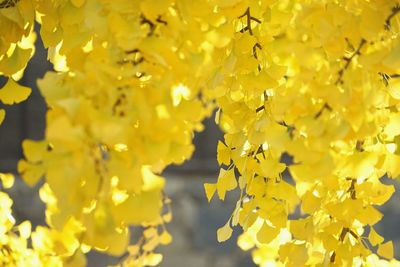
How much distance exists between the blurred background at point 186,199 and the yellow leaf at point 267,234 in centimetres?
203

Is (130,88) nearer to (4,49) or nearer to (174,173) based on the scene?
(4,49)

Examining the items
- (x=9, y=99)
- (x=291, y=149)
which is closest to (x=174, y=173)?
(x=9, y=99)

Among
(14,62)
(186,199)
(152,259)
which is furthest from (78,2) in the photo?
(186,199)

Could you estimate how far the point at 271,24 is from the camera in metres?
0.79

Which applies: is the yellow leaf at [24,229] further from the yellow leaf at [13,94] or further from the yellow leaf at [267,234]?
the yellow leaf at [267,234]

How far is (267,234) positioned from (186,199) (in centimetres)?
226

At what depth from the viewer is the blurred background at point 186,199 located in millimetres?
2834

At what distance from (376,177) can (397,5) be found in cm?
21

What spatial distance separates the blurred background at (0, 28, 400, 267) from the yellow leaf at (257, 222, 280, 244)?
2.03 metres

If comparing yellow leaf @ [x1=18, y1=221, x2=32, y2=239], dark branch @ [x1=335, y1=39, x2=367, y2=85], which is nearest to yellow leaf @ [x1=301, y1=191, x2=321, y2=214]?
dark branch @ [x1=335, y1=39, x2=367, y2=85]

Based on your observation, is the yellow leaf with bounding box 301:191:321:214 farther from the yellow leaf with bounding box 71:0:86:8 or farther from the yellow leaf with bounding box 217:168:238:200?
the yellow leaf with bounding box 71:0:86:8

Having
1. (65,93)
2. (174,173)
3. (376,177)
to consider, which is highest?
(65,93)

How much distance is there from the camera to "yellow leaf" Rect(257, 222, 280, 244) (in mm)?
787

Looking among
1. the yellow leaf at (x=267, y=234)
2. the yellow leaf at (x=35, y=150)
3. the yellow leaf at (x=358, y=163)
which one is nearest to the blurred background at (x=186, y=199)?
the yellow leaf at (x=267, y=234)
